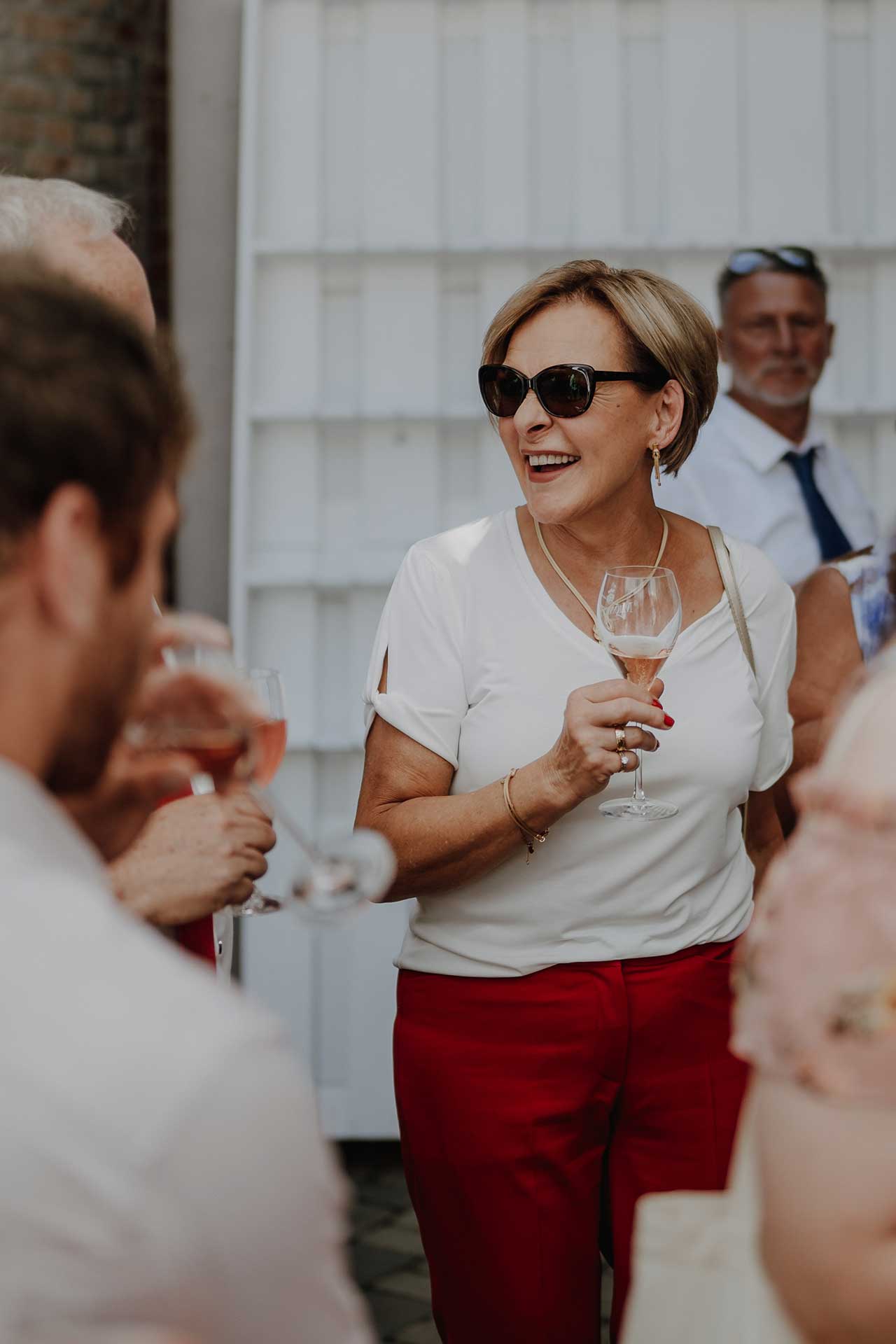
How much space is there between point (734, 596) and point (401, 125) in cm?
266

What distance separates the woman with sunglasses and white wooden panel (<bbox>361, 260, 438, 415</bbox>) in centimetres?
211

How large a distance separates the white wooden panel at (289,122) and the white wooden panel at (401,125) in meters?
0.17

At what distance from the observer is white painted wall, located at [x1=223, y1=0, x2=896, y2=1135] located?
4578 millimetres

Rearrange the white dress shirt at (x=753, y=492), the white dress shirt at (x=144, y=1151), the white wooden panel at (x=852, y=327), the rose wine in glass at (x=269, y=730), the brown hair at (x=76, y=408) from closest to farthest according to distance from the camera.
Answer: the white dress shirt at (x=144, y=1151) < the brown hair at (x=76, y=408) < the rose wine in glass at (x=269, y=730) < the white dress shirt at (x=753, y=492) < the white wooden panel at (x=852, y=327)

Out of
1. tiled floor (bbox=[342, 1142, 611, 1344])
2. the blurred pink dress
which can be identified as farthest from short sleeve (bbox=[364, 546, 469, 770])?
tiled floor (bbox=[342, 1142, 611, 1344])

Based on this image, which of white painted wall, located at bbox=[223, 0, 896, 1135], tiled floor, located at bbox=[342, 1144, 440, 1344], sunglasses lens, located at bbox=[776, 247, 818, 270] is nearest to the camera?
tiled floor, located at bbox=[342, 1144, 440, 1344]

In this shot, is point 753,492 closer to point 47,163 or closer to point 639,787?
point 639,787

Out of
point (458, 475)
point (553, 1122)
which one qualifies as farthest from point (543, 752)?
point (458, 475)

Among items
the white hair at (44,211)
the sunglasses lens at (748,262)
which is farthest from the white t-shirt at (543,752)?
the sunglasses lens at (748,262)

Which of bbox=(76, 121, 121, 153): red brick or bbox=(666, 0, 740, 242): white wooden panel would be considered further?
bbox=(76, 121, 121, 153): red brick

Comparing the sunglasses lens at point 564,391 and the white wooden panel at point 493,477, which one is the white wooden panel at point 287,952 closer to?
the white wooden panel at point 493,477

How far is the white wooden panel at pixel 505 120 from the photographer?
456cm

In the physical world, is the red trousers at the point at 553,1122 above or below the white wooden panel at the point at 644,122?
below

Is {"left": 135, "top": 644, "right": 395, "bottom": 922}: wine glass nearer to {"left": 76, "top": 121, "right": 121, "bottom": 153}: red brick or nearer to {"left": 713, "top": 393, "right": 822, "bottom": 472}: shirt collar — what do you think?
{"left": 713, "top": 393, "right": 822, "bottom": 472}: shirt collar
